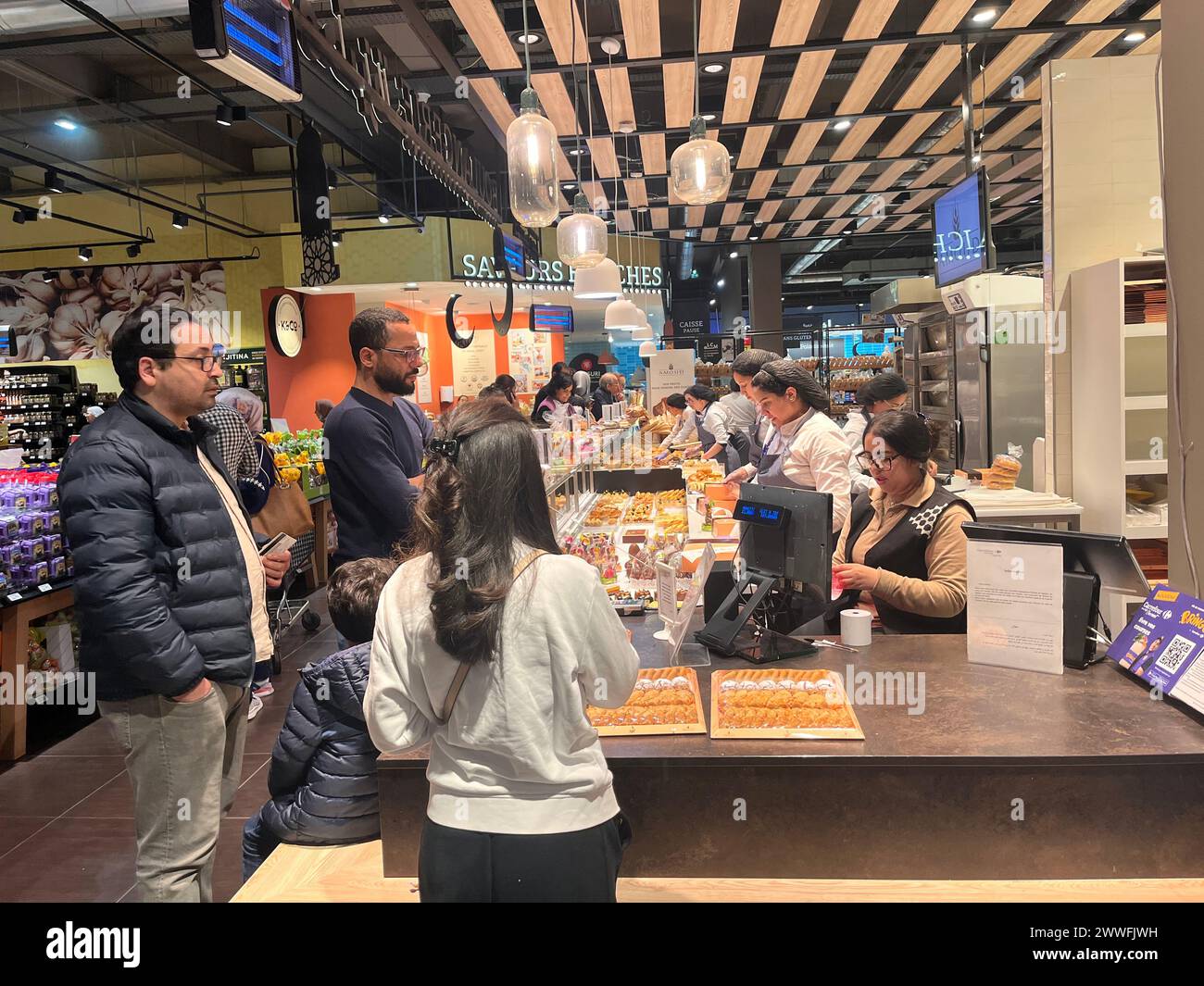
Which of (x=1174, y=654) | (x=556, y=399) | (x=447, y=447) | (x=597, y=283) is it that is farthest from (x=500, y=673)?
(x=556, y=399)

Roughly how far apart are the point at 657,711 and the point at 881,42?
17.1ft

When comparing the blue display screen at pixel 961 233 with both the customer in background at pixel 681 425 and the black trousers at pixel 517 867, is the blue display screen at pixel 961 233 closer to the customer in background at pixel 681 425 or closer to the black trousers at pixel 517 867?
the customer in background at pixel 681 425

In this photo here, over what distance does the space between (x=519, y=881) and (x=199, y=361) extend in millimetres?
1883

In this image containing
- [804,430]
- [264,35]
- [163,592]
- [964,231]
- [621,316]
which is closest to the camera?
[163,592]

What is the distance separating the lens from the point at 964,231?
6332 mm

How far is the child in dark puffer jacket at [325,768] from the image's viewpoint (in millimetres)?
2324

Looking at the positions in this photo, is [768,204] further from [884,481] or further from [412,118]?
[884,481]

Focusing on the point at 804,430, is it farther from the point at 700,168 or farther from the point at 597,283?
the point at 597,283

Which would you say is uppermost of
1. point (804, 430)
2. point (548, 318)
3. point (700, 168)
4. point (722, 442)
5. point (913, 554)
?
point (548, 318)

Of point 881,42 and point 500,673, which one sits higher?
point 881,42

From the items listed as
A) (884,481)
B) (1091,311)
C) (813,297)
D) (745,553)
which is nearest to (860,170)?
(1091,311)

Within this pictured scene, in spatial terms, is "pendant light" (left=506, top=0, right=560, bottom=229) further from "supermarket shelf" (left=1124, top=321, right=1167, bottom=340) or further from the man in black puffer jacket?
"supermarket shelf" (left=1124, top=321, right=1167, bottom=340)
